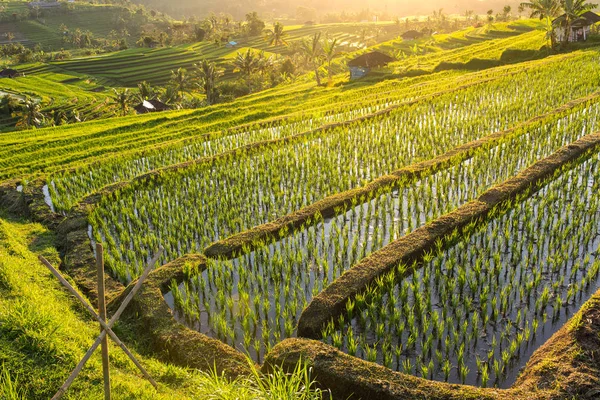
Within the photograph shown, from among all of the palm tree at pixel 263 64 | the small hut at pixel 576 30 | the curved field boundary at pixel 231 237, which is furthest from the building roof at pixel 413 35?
Result: the curved field boundary at pixel 231 237

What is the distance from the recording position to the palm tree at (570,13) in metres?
24.0

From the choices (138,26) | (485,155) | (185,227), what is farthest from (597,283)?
(138,26)

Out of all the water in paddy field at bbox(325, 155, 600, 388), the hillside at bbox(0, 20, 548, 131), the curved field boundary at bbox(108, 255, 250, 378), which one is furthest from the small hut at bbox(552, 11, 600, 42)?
the curved field boundary at bbox(108, 255, 250, 378)

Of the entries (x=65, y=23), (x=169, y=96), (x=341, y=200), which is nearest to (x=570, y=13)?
(x=341, y=200)

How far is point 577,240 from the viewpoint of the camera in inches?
240

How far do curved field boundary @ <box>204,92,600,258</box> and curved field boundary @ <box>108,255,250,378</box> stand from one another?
1.96ft

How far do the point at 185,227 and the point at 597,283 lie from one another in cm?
568

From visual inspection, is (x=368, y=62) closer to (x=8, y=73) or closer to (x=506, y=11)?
(x=506, y=11)

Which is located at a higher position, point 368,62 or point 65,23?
point 65,23

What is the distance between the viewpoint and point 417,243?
602 centimetres

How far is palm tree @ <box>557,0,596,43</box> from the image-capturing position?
24.0 meters

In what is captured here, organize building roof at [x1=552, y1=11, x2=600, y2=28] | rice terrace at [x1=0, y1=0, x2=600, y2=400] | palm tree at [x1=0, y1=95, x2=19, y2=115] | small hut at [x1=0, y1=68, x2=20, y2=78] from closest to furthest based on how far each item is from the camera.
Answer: rice terrace at [x1=0, y1=0, x2=600, y2=400], building roof at [x1=552, y1=11, x2=600, y2=28], palm tree at [x1=0, y1=95, x2=19, y2=115], small hut at [x1=0, y1=68, x2=20, y2=78]

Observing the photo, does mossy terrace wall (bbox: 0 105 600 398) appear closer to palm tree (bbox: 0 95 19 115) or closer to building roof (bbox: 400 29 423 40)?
palm tree (bbox: 0 95 19 115)

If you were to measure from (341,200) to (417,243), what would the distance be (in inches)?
80.8
